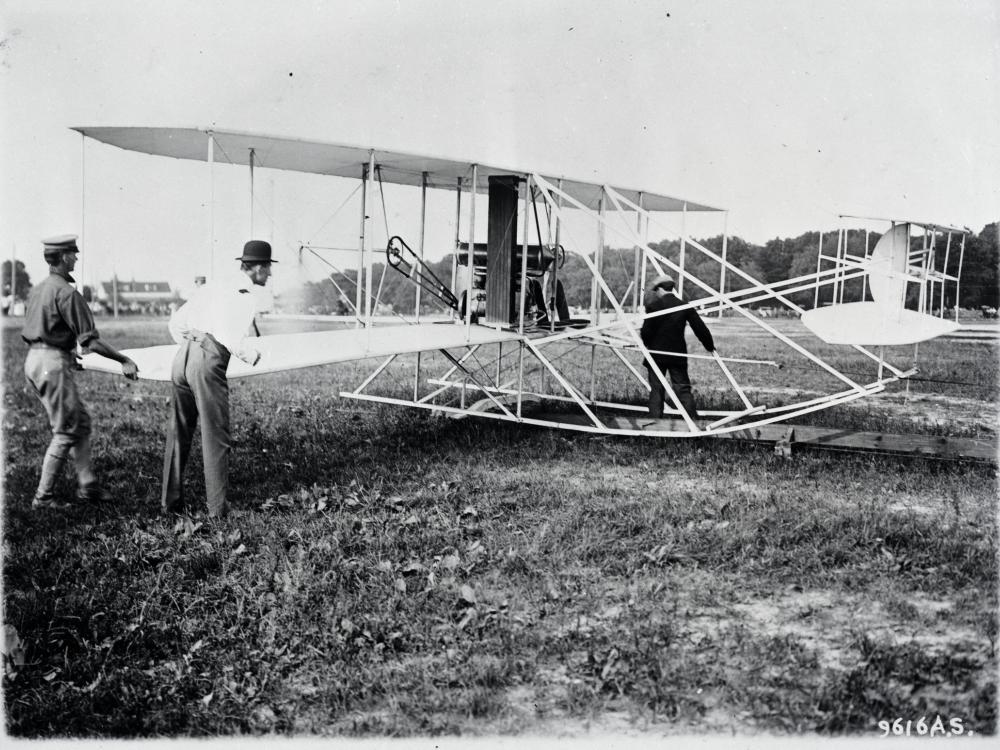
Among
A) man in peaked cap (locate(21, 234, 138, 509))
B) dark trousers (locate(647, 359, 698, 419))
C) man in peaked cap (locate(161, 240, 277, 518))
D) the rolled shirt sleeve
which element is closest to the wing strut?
dark trousers (locate(647, 359, 698, 419))

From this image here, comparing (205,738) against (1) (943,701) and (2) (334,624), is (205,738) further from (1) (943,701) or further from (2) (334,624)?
(1) (943,701)

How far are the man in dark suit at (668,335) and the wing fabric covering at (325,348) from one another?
1.71 m

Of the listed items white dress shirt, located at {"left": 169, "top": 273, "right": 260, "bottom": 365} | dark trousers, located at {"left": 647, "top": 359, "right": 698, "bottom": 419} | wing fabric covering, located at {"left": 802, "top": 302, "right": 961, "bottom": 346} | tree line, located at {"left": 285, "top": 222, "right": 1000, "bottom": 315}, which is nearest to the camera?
white dress shirt, located at {"left": 169, "top": 273, "right": 260, "bottom": 365}

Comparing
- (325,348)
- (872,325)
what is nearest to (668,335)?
(872,325)

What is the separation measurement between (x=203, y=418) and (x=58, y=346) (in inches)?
51.1

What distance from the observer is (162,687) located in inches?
140

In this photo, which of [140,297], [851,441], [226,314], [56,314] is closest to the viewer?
[226,314]

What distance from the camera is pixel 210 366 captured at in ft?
18.5

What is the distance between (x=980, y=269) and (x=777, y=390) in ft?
12.9

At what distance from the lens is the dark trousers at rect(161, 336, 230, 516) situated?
18.6ft

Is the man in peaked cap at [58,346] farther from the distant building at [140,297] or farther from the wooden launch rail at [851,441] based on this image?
the distant building at [140,297]

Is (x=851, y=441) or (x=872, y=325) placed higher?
(x=872, y=325)

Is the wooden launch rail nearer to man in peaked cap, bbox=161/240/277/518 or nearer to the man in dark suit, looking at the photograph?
the man in dark suit

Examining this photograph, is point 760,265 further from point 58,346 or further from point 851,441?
point 58,346
